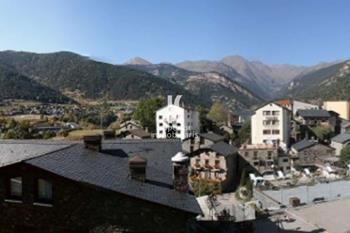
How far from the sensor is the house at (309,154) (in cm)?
7981

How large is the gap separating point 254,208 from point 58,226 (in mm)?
30090

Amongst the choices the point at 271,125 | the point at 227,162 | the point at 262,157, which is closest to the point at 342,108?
the point at 271,125

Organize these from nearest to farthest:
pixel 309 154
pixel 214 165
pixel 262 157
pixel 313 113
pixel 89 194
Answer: pixel 89 194
pixel 214 165
pixel 262 157
pixel 309 154
pixel 313 113

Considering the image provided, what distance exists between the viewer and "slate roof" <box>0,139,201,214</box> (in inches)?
659

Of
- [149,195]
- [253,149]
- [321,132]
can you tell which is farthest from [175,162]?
[321,132]

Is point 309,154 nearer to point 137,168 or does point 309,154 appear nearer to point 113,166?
point 113,166

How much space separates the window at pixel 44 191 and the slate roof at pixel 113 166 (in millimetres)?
815

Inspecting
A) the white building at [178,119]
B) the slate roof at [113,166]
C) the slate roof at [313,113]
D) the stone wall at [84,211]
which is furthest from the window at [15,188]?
the slate roof at [313,113]

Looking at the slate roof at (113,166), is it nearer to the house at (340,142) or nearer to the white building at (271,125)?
the white building at (271,125)

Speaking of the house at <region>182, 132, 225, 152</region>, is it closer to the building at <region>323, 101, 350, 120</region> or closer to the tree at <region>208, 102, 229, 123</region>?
the tree at <region>208, 102, 229, 123</region>

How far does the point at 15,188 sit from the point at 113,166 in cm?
380

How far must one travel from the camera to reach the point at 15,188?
1816cm

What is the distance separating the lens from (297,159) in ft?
264

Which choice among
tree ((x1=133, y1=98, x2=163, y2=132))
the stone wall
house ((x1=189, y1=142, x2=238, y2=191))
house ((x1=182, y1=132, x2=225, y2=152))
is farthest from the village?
tree ((x1=133, y1=98, x2=163, y2=132))
